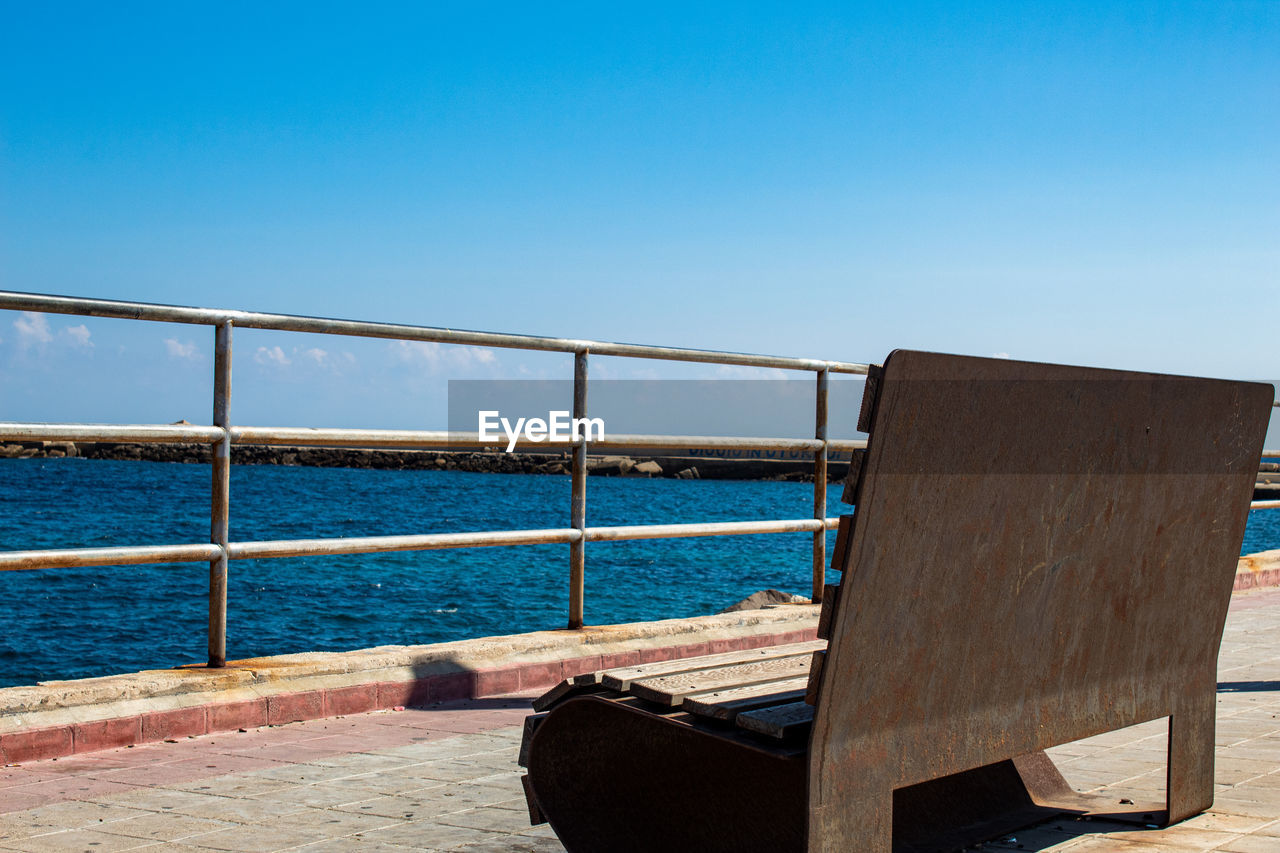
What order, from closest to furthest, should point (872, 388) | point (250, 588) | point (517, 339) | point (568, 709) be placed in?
point (872, 388) → point (568, 709) → point (517, 339) → point (250, 588)

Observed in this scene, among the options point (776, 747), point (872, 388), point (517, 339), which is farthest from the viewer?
Answer: point (517, 339)

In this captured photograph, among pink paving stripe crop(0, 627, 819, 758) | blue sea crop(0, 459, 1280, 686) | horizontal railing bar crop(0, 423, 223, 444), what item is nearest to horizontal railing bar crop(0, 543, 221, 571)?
horizontal railing bar crop(0, 423, 223, 444)

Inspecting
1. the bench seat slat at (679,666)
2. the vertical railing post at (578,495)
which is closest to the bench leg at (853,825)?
the bench seat slat at (679,666)

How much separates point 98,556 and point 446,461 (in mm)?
120844

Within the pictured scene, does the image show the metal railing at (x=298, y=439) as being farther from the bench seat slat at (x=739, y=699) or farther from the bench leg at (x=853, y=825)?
the bench leg at (x=853, y=825)

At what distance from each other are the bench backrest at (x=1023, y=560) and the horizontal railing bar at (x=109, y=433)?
2.63 metres

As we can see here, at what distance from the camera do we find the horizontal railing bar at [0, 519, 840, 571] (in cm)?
389

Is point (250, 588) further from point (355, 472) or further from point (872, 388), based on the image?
point (355, 472)

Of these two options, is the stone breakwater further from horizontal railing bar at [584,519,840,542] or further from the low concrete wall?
the low concrete wall

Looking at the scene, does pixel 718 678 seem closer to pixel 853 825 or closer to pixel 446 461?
pixel 853 825

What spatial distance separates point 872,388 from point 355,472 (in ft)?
417

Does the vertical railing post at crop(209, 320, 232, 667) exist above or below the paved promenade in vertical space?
above

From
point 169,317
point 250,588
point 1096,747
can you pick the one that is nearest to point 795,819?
point 1096,747

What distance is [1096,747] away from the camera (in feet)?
14.4
